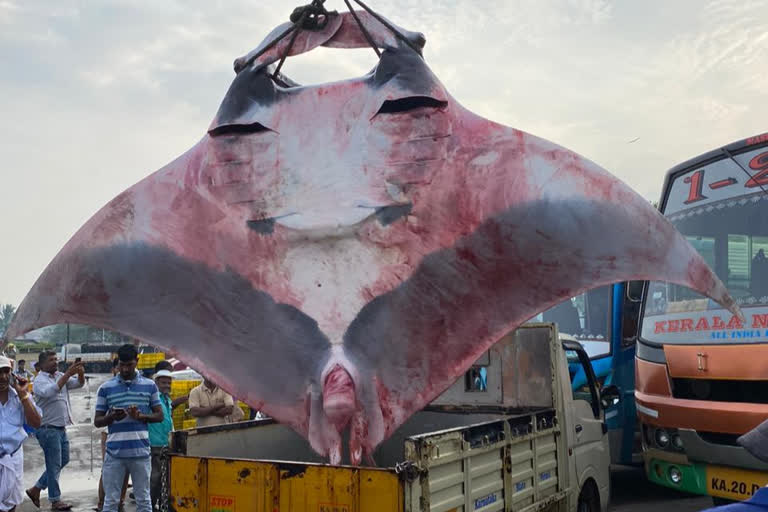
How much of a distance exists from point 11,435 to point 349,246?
362cm

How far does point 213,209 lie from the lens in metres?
3.93

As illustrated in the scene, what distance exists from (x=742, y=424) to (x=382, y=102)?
12.0 ft

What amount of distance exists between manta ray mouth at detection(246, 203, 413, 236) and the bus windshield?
3.25 meters

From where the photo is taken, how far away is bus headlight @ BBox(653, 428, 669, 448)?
6.01 m

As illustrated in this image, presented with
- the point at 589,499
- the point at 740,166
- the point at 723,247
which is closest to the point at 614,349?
the point at 589,499

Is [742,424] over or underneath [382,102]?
underneath

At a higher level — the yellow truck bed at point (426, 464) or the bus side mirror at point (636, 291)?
the bus side mirror at point (636, 291)

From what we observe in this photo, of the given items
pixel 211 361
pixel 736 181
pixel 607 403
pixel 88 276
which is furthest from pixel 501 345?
pixel 88 276

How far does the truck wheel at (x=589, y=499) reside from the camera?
19.9 ft

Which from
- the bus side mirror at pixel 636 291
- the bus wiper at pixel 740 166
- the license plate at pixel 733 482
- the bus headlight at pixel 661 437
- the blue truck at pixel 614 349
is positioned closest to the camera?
the license plate at pixel 733 482

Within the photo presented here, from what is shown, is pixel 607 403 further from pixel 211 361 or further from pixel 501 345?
pixel 211 361

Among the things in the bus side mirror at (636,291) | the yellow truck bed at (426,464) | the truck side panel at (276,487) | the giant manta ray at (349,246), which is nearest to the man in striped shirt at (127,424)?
the yellow truck bed at (426,464)

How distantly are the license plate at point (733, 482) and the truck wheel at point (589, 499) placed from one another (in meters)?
0.98

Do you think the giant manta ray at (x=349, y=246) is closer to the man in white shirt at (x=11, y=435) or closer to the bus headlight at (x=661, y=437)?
the man in white shirt at (x=11, y=435)
